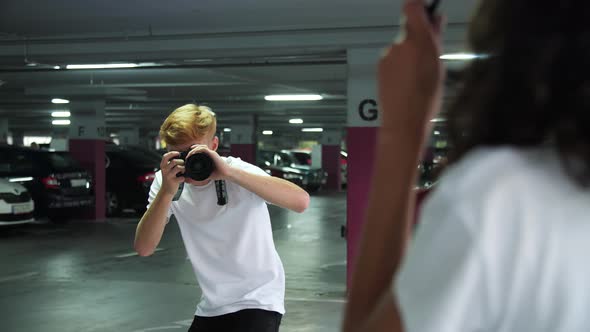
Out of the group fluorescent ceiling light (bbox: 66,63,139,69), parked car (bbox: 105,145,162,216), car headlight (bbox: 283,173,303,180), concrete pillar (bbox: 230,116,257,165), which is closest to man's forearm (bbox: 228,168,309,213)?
fluorescent ceiling light (bbox: 66,63,139,69)

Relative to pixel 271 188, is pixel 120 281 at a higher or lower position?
lower

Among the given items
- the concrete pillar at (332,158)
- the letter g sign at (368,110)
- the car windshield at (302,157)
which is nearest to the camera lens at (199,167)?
the letter g sign at (368,110)

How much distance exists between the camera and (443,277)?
69 cm

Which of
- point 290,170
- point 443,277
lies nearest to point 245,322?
point 443,277

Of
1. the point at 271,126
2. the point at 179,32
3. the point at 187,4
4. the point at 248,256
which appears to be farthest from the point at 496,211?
the point at 271,126

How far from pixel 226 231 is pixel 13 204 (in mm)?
11028

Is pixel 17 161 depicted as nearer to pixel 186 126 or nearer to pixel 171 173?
pixel 186 126

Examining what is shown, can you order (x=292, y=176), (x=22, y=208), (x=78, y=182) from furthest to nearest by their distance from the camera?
(x=292, y=176)
(x=78, y=182)
(x=22, y=208)

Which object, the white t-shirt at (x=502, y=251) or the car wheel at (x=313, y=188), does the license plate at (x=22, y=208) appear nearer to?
the white t-shirt at (x=502, y=251)

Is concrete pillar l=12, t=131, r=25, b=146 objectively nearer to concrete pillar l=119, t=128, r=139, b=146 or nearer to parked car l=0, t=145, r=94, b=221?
concrete pillar l=119, t=128, r=139, b=146

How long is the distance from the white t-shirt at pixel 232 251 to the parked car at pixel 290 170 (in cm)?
2068

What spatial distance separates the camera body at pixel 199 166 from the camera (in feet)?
8.64

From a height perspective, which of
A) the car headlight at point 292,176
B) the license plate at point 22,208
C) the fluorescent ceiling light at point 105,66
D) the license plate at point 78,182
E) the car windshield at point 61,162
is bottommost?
the car headlight at point 292,176

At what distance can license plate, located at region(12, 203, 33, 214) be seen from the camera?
12.8 metres
